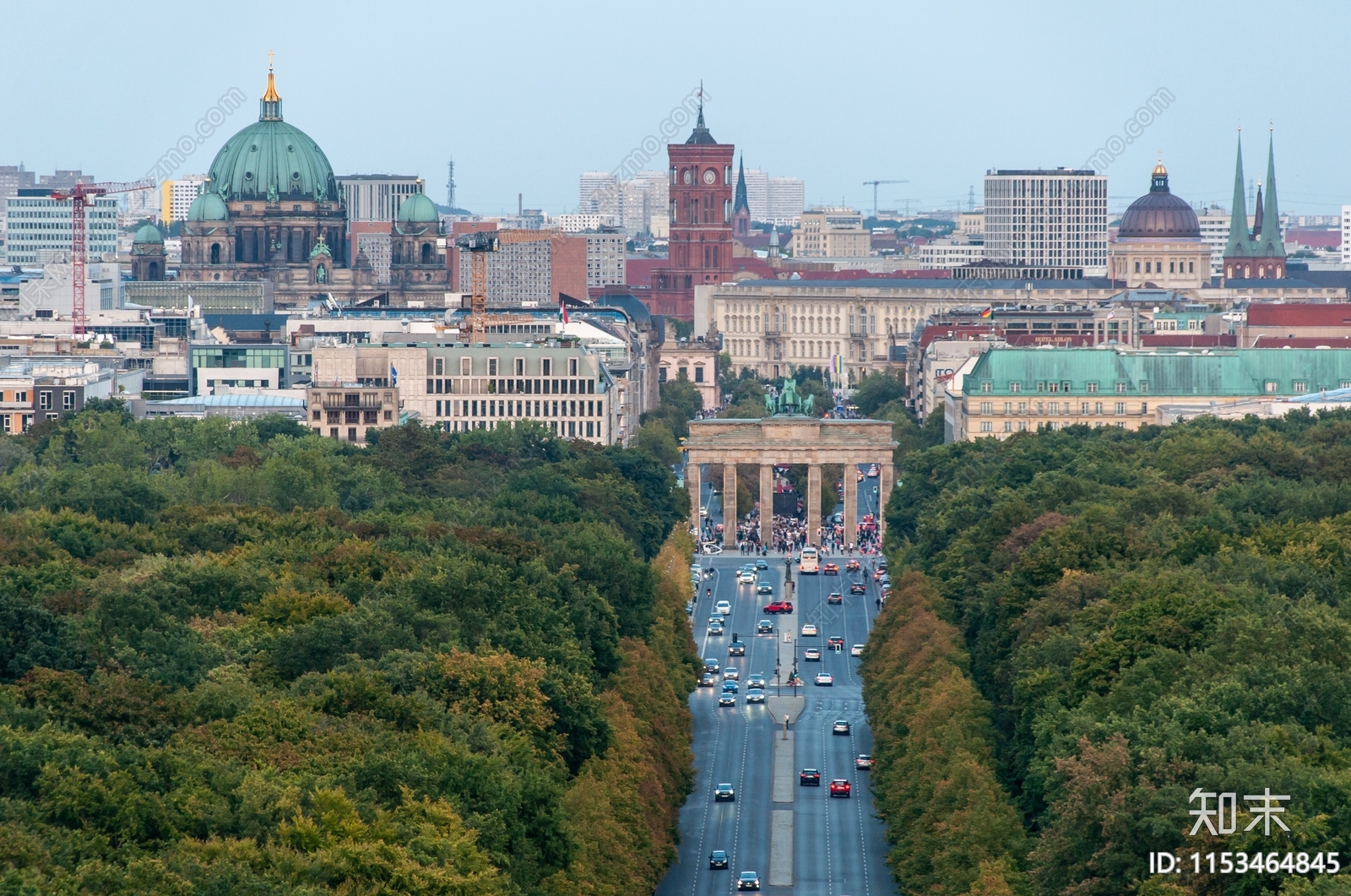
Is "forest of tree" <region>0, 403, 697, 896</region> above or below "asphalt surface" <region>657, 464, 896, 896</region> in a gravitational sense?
above

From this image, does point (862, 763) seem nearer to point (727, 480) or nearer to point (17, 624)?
point (17, 624)

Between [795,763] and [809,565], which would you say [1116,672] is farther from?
[809,565]

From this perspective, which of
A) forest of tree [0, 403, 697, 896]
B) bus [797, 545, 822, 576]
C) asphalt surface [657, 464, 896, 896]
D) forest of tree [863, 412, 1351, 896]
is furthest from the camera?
bus [797, 545, 822, 576]

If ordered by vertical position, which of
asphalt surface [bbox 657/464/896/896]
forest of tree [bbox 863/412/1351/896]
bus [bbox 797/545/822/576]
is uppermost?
forest of tree [bbox 863/412/1351/896]

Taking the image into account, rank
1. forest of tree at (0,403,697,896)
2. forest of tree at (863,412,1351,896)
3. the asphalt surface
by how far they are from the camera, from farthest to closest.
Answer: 1. the asphalt surface
2. forest of tree at (863,412,1351,896)
3. forest of tree at (0,403,697,896)

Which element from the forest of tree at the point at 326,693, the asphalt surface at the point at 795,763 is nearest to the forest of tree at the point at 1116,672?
the asphalt surface at the point at 795,763

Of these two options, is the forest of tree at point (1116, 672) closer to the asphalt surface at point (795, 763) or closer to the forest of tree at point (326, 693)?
the asphalt surface at point (795, 763)

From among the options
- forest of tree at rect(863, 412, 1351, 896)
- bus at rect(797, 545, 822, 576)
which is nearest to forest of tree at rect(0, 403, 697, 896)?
forest of tree at rect(863, 412, 1351, 896)

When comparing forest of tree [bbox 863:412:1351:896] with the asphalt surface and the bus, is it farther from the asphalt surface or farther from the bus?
the bus

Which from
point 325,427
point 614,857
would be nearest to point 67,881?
point 614,857
